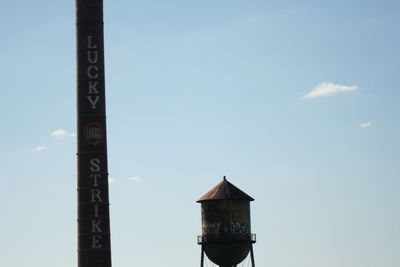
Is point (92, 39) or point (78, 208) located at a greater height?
point (92, 39)

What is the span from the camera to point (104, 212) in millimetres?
87250

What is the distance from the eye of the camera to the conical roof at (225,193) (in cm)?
9175

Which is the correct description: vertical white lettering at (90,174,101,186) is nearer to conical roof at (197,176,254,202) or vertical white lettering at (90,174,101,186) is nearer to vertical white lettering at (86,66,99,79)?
vertical white lettering at (86,66,99,79)

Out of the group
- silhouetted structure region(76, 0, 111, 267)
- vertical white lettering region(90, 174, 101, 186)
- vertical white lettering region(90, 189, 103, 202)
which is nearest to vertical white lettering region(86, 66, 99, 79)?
silhouetted structure region(76, 0, 111, 267)

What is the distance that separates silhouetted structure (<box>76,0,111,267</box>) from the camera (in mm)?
86688

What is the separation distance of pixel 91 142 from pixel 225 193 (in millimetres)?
11227

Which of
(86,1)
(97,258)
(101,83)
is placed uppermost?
(86,1)

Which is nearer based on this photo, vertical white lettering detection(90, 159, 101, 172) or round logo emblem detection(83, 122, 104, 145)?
vertical white lettering detection(90, 159, 101, 172)

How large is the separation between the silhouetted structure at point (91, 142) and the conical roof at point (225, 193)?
29.3ft

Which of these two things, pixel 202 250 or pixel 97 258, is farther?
pixel 202 250

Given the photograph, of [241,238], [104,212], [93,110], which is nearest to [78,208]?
[104,212]

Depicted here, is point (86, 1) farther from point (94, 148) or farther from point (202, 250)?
point (202, 250)

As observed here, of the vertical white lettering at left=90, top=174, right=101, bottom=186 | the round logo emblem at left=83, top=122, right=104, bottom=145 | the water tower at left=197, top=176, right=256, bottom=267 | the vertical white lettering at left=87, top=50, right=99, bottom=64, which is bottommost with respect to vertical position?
the water tower at left=197, top=176, right=256, bottom=267

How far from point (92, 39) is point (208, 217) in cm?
1602
